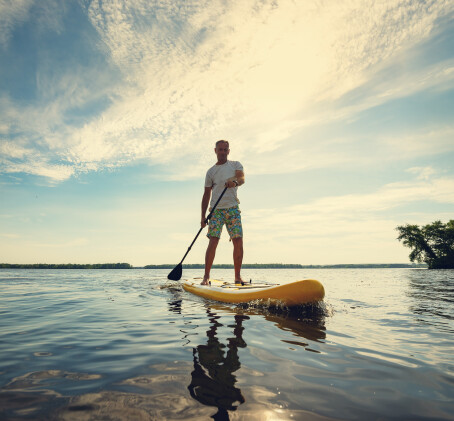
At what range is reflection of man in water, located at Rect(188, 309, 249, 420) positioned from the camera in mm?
1572

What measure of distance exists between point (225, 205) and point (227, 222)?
43 cm

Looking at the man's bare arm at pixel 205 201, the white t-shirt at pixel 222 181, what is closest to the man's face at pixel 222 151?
the white t-shirt at pixel 222 181

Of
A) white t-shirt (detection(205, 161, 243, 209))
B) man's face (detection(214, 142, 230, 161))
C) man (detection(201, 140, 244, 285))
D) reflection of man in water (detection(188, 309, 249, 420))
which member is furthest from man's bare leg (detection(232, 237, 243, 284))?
reflection of man in water (detection(188, 309, 249, 420))

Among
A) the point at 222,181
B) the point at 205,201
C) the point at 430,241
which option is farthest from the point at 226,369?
the point at 430,241

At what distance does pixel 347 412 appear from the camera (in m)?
1.49

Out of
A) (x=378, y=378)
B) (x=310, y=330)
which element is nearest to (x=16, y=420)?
(x=378, y=378)

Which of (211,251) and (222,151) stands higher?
(222,151)

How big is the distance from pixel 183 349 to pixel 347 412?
152 cm

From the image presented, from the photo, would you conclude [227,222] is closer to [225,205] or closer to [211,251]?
[225,205]

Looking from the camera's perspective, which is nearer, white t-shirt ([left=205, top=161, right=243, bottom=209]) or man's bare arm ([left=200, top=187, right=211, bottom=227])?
white t-shirt ([left=205, top=161, right=243, bottom=209])

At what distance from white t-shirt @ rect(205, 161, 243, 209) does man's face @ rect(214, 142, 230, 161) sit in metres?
0.19

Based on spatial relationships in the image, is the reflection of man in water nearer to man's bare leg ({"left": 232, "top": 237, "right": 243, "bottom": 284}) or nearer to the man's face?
man's bare leg ({"left": 232, "top": 237, "right": 243, "bottom": 284})

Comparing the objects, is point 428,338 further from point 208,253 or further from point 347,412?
point 208,253

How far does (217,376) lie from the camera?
1917 millimetres
